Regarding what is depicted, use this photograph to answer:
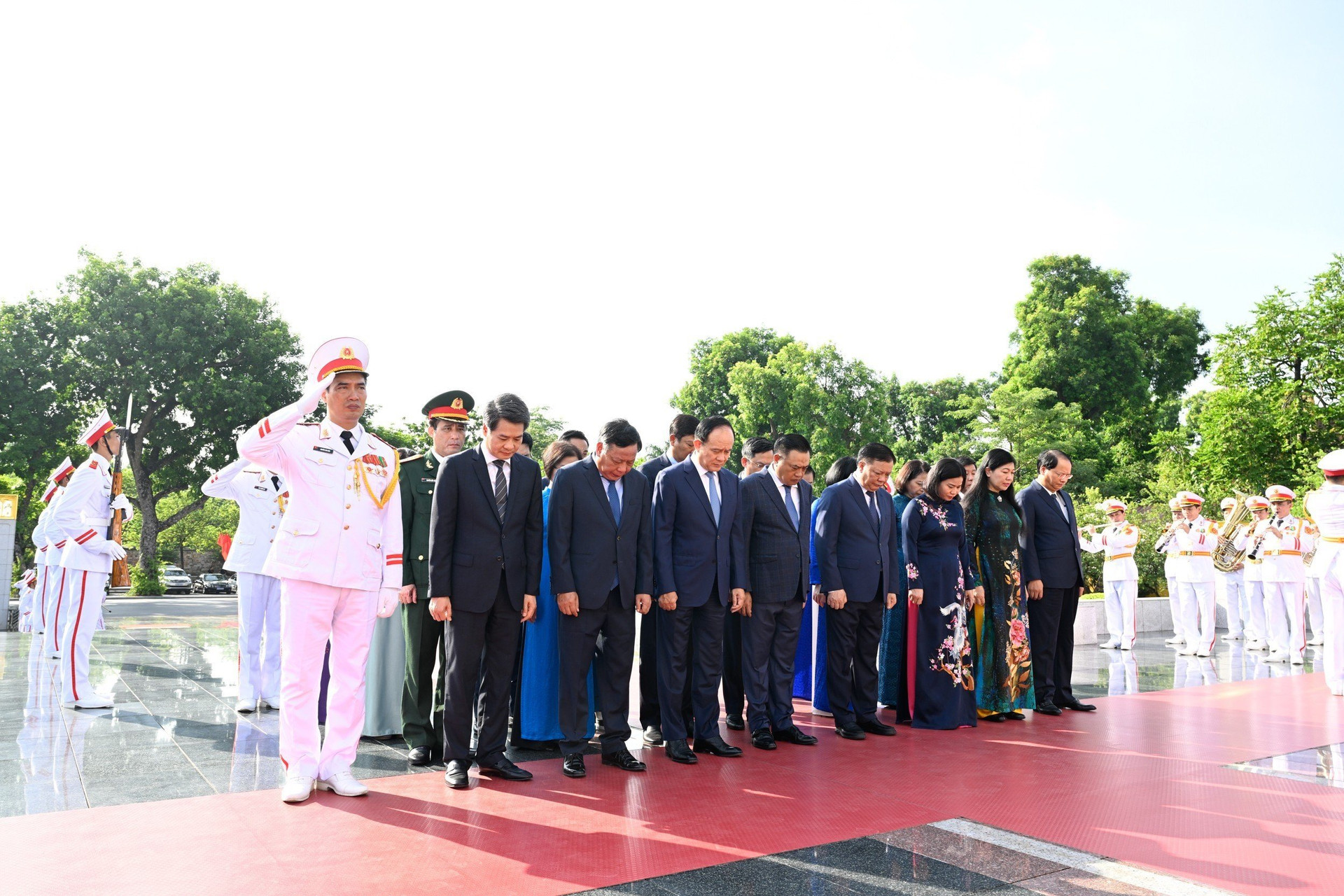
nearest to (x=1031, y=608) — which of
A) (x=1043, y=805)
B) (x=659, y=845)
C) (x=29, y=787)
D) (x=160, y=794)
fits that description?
(x=1043, y=805)

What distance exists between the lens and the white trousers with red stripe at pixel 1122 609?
12086 mm

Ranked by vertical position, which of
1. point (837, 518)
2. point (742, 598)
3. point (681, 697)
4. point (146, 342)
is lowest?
point (681, 697)

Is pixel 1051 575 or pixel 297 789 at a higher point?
pixel 1051 575

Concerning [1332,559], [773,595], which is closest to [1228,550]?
[1332,559]

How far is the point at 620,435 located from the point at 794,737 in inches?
89.9

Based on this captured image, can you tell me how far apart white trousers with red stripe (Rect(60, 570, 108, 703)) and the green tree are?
22887 mm

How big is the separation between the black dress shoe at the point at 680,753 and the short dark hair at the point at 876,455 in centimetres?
234

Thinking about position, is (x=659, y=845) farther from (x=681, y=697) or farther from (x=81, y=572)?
(x=81, y=572)

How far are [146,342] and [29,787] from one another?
88.4 ft

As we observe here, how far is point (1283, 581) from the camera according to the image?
38.0 feet

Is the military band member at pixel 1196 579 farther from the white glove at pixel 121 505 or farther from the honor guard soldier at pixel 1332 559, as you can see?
the white glove at pixel 121 505

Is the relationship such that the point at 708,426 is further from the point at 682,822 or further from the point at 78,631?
the point at 78,631

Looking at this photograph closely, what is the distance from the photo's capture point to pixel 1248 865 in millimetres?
3689

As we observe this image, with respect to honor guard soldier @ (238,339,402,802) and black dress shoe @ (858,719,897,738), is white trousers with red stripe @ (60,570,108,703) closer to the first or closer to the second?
honor guard soldier @ (238,339,402,802)
